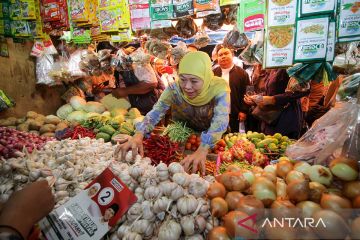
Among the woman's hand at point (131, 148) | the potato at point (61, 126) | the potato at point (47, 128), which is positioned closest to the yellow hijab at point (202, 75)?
the woman's hand at point (131, 148)

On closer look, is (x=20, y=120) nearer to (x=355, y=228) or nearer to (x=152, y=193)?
(x=152, y=193)

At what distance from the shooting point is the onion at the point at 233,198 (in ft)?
4.89

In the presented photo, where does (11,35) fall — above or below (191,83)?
above

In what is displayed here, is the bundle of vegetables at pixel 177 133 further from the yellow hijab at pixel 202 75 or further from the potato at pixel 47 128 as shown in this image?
the potato at pixel 47 128

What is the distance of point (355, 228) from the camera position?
106 cm

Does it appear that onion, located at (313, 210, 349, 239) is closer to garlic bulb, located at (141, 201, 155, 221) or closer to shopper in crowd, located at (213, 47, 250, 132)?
garlic bulb, located at (141, 201, 155, 221)

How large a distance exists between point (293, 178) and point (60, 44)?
4.60 meters

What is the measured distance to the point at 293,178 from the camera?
1613 millimetres

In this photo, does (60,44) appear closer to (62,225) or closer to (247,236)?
(62,225)

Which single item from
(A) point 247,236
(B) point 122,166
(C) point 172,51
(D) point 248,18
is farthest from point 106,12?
(A) point 247,236

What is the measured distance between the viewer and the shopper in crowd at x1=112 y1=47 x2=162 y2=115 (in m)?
4.57

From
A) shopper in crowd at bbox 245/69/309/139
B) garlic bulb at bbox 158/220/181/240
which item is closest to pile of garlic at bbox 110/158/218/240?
garlic bulb at bbox 158/220/181/240

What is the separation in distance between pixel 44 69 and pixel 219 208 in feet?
13.6

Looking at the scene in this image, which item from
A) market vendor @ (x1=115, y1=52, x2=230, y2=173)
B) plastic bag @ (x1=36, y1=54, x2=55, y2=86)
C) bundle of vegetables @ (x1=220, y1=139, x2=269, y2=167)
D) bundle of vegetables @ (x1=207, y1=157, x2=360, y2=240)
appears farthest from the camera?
plastic bag @ (x1=36, y1=54, x2=55, y2=86)
